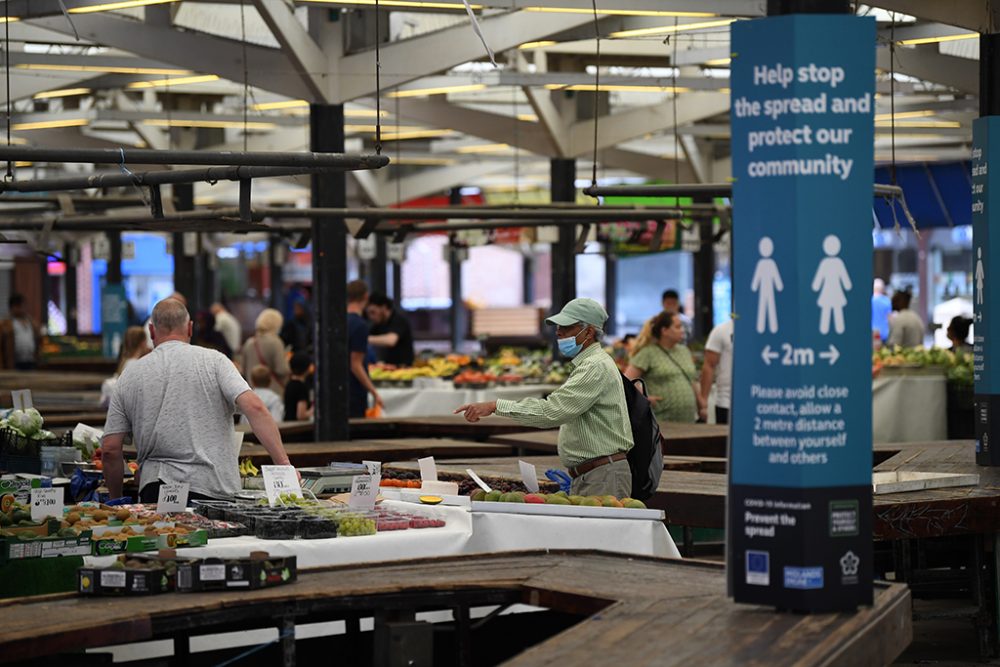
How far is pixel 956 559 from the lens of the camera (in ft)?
29.7

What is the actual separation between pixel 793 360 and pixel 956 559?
15.2ft

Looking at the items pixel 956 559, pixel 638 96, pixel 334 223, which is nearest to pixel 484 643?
pixel 956 559

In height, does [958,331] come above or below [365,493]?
above

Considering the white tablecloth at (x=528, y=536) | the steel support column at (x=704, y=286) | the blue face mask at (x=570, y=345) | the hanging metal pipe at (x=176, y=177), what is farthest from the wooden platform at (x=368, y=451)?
the steel support column at (x=704, y=286)

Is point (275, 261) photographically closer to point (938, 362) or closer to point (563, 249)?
point (563, 249)

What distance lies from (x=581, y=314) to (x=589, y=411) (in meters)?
0.47

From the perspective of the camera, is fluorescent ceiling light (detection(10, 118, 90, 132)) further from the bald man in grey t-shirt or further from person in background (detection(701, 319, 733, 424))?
the bald man in grey t-shirt

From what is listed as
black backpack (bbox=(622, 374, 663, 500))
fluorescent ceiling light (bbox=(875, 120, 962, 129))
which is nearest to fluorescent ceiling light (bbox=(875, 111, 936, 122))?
fluorescent ceiling light (bbox=(875, 120, 962, 129))

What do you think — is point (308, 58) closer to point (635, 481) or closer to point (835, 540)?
point (635, 481)

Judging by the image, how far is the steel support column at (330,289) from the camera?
40.0 ft

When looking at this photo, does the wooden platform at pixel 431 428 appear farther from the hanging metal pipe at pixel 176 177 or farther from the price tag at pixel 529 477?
the price tag at pixel 529 477

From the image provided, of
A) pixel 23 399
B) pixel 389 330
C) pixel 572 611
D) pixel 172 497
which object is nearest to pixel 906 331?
pixel 389 330

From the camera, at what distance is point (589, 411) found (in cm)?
763

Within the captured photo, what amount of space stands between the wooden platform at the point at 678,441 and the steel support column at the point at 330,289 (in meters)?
1.32
